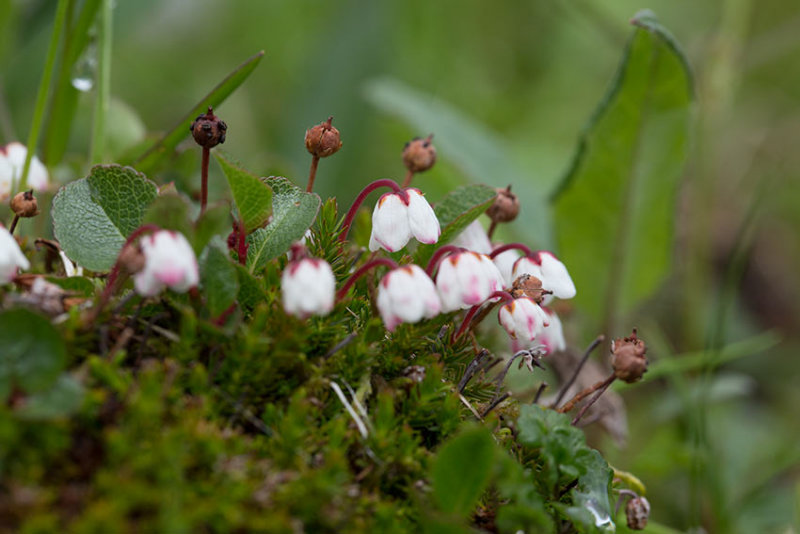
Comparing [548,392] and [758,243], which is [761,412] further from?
[548,392]

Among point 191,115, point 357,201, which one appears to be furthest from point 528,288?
point 191,115

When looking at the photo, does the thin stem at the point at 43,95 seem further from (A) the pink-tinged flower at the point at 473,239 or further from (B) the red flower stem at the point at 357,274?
(A) the pink-tinged flower at the point at 473,239

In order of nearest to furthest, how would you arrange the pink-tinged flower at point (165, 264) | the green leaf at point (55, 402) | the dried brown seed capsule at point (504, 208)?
the green leaf at point (55, 402) → the pink-tinged flower at point (165, 264) → the dried brown seed capsule at point (504, 208)

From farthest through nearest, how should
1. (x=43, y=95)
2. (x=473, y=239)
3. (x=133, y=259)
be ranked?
(x=43, y=95) < (x=473, y=239) < (x=133, y=259)

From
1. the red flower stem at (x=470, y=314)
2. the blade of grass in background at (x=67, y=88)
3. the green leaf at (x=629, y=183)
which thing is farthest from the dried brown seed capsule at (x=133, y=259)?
the green leaf at (x=629, y=183)

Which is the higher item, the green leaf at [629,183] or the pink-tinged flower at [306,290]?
the green leaf at [629,183]

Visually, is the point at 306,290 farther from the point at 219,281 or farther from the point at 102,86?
the point at 102,86
